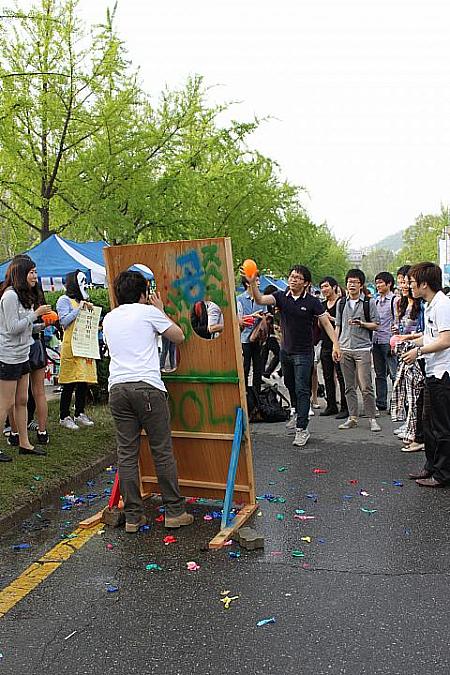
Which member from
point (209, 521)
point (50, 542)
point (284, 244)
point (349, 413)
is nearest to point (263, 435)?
point (349, 413)

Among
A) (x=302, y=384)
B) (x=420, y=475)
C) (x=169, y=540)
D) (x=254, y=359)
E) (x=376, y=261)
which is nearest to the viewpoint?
(x=169, y=540)

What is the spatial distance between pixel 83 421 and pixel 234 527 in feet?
13.1

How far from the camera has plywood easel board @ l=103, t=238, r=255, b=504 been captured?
5652 mm

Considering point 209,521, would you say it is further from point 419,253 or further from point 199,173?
point 419,253

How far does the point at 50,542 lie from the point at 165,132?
1410 cm

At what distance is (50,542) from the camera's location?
215 inches

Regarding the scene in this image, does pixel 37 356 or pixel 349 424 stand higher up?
pixel 37 356

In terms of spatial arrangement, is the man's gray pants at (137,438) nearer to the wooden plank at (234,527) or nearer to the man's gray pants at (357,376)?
the wooden plank at (234,527)

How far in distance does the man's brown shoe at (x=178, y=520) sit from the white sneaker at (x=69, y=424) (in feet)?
10.9

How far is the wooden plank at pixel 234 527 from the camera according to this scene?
17.1 ft

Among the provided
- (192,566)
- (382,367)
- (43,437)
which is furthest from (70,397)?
(382,367)

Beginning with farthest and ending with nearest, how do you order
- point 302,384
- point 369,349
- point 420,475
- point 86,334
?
point 369,349 < point 86,334 < point 302,384 < point 420,475

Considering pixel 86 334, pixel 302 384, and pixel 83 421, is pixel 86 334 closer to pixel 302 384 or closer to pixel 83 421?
pixel 83 421

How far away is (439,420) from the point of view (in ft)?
21.9
